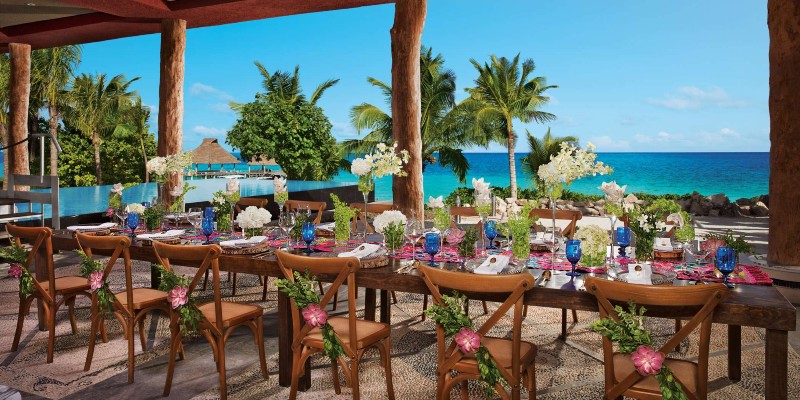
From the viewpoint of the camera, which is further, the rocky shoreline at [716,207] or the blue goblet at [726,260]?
the rocky shoreline at [716,207]

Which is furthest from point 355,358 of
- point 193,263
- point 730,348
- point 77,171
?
point 77,171

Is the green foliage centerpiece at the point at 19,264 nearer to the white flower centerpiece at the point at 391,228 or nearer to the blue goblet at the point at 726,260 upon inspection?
the white flower centerpiece at the point at 391,228

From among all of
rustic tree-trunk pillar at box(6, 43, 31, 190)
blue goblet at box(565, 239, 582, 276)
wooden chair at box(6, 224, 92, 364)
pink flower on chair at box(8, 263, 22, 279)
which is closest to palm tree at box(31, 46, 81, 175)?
rustic tree-trunk pillar at box(6, 43, 31, 190)

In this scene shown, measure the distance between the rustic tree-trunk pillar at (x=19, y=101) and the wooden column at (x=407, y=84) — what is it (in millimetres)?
6631

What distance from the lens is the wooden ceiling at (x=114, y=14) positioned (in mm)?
6523

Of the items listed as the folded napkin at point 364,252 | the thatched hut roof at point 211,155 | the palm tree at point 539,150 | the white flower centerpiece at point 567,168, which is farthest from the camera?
the thatched hut roof at point 211,155

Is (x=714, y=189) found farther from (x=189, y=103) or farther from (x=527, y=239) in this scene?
(x=189, y=103)

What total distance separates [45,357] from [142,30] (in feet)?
17.5

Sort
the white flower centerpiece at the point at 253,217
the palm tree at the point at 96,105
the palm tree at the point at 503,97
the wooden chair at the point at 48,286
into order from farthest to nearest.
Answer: the palm tree at the point at 96,105, the palm tree at the point at 503,97, the wooden chair at the point at 48,286, the white flower centerpiece at the point at 253,217

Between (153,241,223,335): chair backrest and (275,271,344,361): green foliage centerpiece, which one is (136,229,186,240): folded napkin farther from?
(275,271,344,361): green foliage centerpiece

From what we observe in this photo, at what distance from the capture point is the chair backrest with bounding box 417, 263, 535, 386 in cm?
207

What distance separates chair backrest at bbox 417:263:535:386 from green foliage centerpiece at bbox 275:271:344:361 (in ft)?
1.60

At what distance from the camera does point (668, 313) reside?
197cm

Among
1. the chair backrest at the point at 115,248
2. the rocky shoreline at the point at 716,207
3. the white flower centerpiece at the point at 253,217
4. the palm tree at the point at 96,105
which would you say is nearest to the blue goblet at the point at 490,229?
the white flower centerpiece at the point at 253,217
